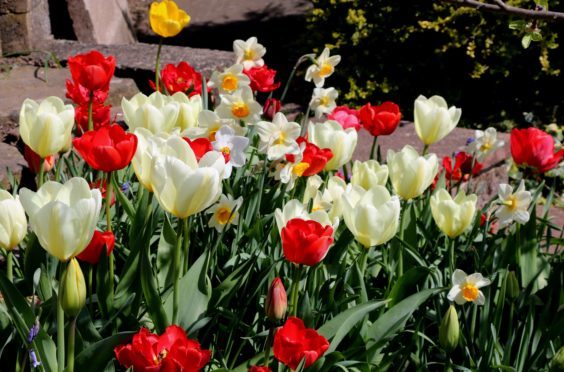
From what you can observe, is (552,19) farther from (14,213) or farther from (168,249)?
(14,213)

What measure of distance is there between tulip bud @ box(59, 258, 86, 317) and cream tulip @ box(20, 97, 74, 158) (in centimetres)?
49

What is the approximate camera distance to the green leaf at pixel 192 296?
5.48 ft

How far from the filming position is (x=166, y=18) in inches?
89.7

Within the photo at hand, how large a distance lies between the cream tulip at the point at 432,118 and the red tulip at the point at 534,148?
0.16 metres

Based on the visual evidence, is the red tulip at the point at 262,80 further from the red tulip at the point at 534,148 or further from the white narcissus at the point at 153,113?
the red tulip at the point at 534,148

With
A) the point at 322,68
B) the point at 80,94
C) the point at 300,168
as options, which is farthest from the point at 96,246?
the point at 322,68

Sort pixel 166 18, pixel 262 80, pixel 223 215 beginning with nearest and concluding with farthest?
pixel 223 215 → pixel 166 18 → pixel 262 80

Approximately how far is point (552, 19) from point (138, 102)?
920mm

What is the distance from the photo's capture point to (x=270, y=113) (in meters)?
2.37

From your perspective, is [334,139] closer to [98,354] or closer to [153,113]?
[153,113]

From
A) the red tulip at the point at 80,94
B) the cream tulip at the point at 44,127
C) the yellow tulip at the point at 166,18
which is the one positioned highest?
the yellow tulip at the point at 166,18

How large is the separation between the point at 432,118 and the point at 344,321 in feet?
2.34

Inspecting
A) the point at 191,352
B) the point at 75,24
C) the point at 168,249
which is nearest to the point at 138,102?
the point at 168,249

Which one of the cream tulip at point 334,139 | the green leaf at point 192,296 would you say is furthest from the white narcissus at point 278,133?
the green leaf at point 192,296
